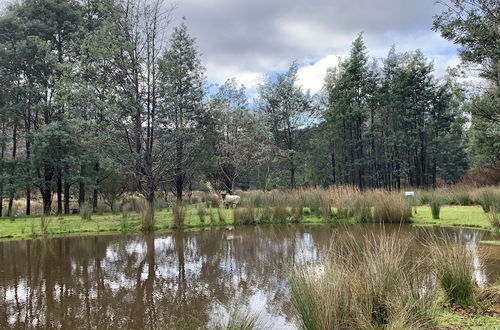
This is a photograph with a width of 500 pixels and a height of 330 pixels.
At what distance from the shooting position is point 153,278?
5.00 m

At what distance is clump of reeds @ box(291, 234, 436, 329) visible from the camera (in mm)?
2521

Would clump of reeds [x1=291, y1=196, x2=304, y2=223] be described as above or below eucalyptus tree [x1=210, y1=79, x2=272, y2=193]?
below

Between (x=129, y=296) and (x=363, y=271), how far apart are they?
2.71 m

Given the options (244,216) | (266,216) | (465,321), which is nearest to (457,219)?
(266,216)

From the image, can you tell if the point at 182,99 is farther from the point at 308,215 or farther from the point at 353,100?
the point at 353,100

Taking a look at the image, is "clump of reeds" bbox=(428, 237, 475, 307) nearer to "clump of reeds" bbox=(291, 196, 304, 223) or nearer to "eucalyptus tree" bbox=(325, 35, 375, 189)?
"clump of reeds" bbox=(291, 196, 304, 223)

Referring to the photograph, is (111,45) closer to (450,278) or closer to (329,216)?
(329,216)

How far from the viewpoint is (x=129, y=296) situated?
4.20 m

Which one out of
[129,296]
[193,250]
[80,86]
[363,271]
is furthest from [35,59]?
[363,271]

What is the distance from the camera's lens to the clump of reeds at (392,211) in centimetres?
958

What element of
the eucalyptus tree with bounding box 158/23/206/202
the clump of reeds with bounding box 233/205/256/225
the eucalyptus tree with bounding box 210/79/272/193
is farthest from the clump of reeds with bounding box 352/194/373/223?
the eucalyptus tree with bounding box 210/79/272/193

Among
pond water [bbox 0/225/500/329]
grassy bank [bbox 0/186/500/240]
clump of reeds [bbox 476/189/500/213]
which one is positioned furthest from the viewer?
clump of reeds [bbox 476/189/500/213]

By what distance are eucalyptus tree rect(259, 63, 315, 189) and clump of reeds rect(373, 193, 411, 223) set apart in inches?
461

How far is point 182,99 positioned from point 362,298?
473 inches
